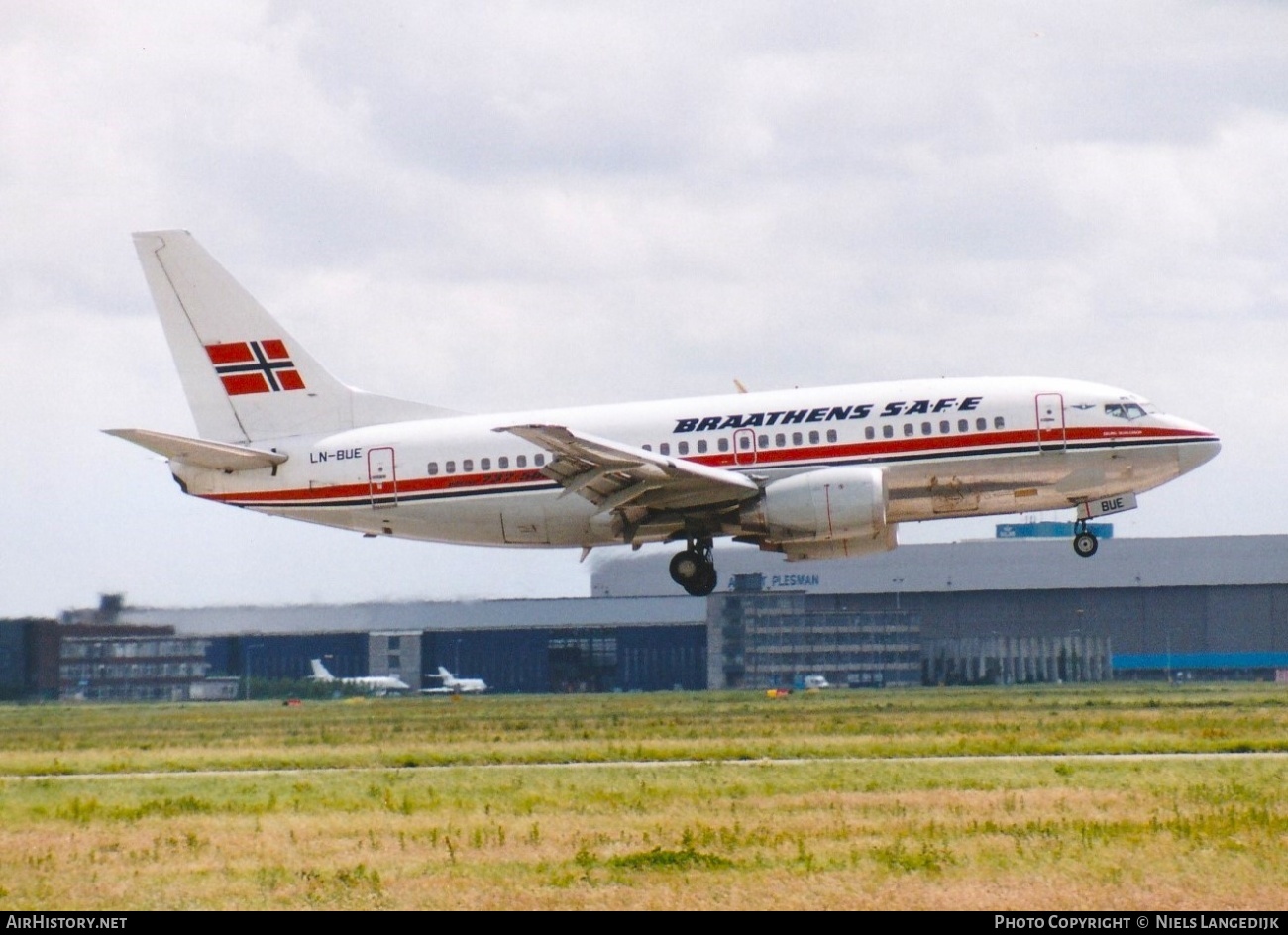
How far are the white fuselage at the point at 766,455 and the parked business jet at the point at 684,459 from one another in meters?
0.04

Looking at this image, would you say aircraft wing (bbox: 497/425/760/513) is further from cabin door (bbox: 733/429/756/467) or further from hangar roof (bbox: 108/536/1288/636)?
hangar roof (bbox: 108/536/1288/636)

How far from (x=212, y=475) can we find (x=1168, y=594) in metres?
102

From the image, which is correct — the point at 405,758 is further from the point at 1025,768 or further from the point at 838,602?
the point at 838,602

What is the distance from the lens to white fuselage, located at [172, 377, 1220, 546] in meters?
41.2

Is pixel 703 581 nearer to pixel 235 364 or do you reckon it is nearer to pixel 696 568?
pixel 696 568

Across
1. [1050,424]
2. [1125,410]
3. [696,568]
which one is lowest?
[696,568]

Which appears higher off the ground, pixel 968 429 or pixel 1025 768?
pixel 968 429

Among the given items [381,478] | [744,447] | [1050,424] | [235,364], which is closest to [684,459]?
[744,447]

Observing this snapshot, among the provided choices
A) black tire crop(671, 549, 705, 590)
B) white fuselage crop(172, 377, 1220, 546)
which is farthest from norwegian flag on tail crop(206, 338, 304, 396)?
black tire crop(671, 549, 705, 590)

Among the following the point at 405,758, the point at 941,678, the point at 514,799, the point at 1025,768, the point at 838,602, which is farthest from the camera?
the point at 838,602

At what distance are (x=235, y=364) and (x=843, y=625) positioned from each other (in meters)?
64.5

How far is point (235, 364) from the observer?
46.0 metres

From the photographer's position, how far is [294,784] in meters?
31.9

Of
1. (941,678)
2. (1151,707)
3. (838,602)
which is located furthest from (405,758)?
(838,602)
